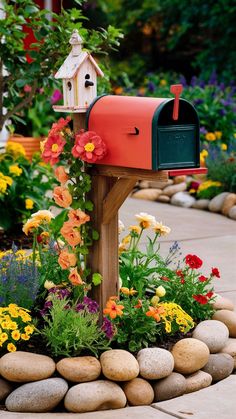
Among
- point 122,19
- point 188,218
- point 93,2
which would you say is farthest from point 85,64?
point 122,19

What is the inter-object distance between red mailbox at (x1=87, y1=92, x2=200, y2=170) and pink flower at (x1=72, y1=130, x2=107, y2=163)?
0.06 metres

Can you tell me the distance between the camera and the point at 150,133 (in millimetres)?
4266

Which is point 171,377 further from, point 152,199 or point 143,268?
point 152,199

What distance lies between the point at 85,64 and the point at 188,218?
4413 millimetres

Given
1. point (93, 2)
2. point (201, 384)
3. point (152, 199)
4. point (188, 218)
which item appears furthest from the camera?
point (93, 2)

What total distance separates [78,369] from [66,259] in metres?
0.66

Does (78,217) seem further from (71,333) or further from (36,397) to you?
(36,397)

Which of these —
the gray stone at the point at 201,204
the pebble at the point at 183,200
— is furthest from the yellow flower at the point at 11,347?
the pebble at the point at 183,200

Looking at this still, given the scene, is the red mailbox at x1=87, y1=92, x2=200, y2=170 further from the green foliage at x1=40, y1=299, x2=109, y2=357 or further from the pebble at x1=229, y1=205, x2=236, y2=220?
the pebble at x1=229, y1=205, x2=236, y2=220

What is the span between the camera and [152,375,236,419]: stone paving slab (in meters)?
4.13

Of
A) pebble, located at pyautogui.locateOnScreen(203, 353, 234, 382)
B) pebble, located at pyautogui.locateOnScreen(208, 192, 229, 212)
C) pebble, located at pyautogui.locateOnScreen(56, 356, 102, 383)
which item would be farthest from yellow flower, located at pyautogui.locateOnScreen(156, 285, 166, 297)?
pebble, located at pyautogui.locateOnScreen(208, 192, 229, 212)

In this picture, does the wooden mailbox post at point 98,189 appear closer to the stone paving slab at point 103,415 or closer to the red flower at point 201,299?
the red flower at point 201,299

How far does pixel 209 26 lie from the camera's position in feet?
53.7

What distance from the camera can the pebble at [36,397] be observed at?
4.15m
